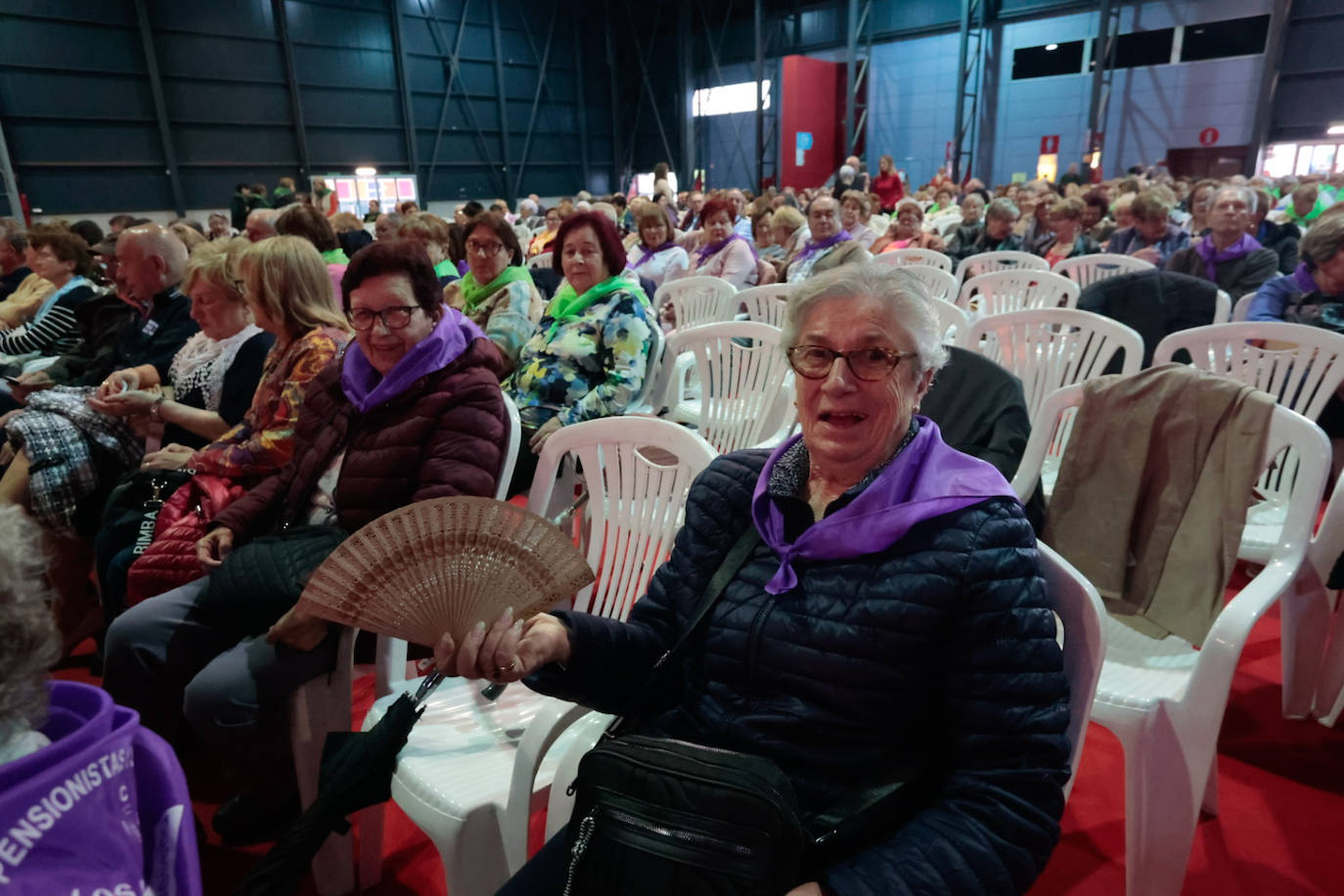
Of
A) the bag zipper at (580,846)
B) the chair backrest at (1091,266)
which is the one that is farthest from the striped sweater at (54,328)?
the chair backrest at (1091,266)

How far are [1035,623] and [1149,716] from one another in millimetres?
751

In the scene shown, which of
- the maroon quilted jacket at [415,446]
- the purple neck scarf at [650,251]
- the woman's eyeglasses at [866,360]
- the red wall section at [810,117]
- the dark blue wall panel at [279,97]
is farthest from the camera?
the red wall section at [810,117]

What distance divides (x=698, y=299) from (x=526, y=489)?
210 centimetres

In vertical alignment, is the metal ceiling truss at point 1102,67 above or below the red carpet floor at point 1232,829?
above

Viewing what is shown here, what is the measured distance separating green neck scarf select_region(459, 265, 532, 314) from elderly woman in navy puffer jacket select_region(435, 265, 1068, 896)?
249cm

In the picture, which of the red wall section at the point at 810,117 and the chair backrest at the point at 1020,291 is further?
the red wall section at the point at 810,117

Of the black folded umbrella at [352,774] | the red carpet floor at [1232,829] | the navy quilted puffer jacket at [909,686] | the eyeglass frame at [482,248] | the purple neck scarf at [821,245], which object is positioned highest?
the eyeglass frame at [482,248]

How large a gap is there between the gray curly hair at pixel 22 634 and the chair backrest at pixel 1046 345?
288 centimetres

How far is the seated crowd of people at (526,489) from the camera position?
1049 millimetres

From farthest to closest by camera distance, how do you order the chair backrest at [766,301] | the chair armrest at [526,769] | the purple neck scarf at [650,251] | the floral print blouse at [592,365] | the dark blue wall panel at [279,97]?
the dark blue wall panel at [279,97] < the purple neck scarf at [650,251] < the chair backrest at [766,301] < the floral print blouse at [592,365] < the chair armrest at [526,769]

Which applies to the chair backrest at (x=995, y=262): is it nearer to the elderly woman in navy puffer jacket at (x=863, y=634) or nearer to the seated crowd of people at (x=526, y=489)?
the seated crowd of people at (x=526, y=489)

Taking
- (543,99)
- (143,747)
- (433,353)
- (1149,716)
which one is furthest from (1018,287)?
(543,99)

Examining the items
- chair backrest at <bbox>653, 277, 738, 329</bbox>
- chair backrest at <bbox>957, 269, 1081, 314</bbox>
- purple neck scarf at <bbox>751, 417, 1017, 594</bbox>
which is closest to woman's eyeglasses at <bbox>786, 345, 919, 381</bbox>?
purple neck scarf at <bbox>751, 417, 1017, 594</bbox>

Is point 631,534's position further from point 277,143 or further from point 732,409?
point 277,143
